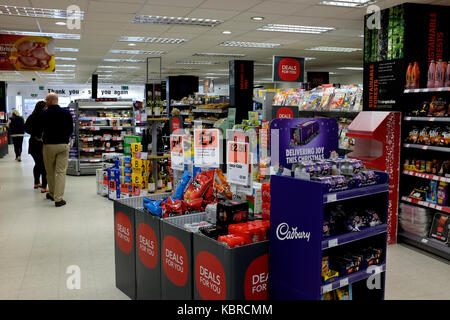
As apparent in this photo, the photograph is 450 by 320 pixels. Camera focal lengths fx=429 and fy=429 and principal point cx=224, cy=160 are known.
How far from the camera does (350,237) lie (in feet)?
8.89

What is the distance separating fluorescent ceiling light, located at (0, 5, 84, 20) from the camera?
6.31 meters

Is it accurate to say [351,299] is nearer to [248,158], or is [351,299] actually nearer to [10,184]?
[248,158]

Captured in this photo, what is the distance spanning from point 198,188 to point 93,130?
813 centimetres

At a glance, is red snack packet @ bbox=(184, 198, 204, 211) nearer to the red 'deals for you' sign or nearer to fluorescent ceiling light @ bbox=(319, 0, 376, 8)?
fluorescent ceiling light @ bbox=(319, 0, 376, 8)

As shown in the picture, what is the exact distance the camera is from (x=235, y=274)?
2508mm

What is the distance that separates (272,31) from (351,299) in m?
6.28

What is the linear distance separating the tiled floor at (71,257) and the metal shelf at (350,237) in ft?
3.55

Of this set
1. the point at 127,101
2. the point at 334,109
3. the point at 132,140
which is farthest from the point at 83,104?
the point at 334,109

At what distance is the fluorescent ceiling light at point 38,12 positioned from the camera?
20.7 feet

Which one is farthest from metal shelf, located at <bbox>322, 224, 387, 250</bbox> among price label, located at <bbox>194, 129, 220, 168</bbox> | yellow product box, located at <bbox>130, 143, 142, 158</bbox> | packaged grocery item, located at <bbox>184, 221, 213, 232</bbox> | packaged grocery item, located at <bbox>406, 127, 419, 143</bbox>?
yellow product box, located at <bbox>130, 143, 142, 158</bbox>

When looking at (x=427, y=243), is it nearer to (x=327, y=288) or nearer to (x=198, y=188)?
(x=327, y=288)

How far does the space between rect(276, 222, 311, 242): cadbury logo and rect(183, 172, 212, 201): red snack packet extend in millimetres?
Answer: 929

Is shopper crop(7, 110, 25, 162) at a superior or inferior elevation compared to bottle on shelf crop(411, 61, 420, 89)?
inferior

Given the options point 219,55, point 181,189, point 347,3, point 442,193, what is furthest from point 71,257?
point 219,55
